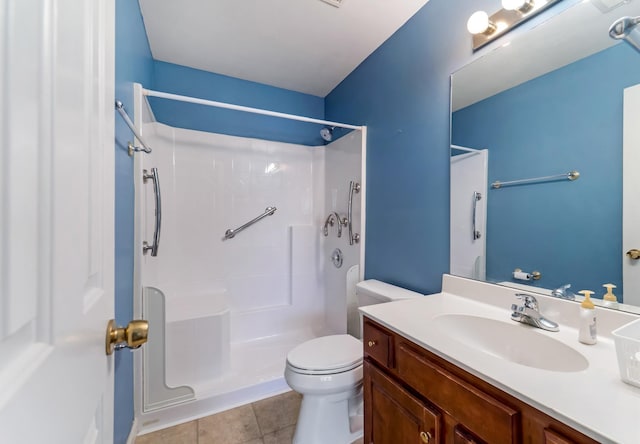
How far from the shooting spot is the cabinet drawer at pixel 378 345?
0.99 metres

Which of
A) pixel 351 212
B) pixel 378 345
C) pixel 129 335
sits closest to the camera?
pixel 129 335

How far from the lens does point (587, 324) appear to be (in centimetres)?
82

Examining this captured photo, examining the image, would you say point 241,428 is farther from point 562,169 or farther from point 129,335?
point 562,169

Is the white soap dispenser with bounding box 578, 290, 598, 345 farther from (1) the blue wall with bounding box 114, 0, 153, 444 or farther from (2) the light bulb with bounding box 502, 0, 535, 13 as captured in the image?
(1) the blue wall with bounding box 114, 0, 153, 444

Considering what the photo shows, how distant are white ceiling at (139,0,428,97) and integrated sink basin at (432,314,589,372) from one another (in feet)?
5.44

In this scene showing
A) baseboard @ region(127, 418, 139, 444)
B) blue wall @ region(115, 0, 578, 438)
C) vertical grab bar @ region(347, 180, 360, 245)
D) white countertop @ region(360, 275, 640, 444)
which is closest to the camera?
white countertop @ region(360, 275, 640, 444)

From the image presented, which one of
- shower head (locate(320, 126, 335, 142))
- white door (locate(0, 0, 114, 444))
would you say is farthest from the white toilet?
shower head (locate(320, 126, 335, 142))

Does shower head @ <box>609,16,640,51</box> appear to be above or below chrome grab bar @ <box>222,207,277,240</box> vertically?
above

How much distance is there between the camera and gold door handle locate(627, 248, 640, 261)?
0.82 m

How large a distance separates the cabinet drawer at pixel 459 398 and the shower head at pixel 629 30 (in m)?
1.15

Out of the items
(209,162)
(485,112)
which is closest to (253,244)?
(209,162)

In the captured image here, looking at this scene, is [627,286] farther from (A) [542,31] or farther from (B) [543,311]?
(A) [542,31]

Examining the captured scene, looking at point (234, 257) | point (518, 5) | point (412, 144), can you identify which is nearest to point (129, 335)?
point (412, 144)

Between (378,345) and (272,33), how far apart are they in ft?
6.32
